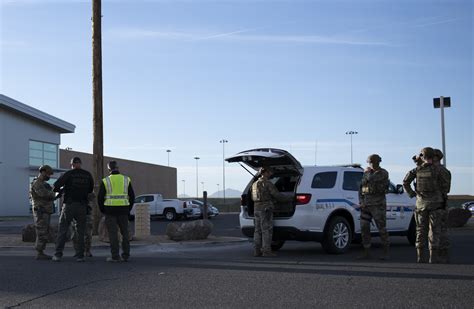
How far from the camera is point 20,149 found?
1582 inches

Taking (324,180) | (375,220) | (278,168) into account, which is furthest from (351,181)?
(375,220)

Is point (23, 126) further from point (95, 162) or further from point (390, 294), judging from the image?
point (390, 294)

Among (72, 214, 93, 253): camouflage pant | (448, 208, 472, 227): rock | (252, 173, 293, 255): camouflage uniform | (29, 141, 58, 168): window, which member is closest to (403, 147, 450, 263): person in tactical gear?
(252, 173, 293, 255): camouflage uniform

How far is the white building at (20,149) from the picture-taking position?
3859 centimetres

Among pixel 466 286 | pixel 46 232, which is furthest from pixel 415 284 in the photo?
pixel 46 232

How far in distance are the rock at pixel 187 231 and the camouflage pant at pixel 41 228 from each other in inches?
172

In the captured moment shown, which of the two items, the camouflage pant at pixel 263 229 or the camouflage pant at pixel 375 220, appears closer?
the camouflage pant at pixel 375 220

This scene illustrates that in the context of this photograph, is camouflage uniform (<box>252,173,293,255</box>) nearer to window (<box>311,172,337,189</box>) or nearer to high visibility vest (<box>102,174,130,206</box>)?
window (<box>311,172,337,189</box>)

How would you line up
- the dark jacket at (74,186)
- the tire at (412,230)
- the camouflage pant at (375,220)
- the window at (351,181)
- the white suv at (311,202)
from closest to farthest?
the camouflage pant at (375,220) → the dark jacket at (74,186) → the white suv at (311,202) → the window at (351,181) → the tire at (412,230)

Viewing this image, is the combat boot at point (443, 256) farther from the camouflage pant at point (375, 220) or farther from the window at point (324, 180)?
the window at point (324, 180)

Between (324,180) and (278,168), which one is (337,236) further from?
(278,168)

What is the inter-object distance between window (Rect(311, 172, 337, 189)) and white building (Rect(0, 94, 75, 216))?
29383 mm

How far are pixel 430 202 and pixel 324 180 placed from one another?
283 centimetres

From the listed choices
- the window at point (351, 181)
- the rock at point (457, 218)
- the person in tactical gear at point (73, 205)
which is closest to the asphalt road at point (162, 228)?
the window at point (351, 181)
